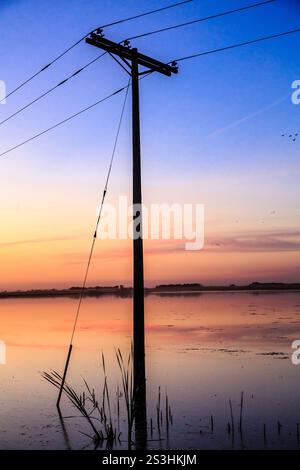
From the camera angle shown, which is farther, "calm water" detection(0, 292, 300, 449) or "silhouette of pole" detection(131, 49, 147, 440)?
"calm water" detection(0, 292, 300, 449)

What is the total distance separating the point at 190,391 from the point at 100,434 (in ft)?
24.1

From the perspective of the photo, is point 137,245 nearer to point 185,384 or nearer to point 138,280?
point 138,280

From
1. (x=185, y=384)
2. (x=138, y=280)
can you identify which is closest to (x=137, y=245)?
(x=138, y=280)

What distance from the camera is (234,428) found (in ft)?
42.3

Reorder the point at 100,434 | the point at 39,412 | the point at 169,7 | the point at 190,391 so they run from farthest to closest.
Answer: the point at 190,391 < the point at 39,412 < the point at 169,7 < the point at 100,434

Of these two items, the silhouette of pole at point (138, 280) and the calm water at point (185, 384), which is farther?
the calm water at point (185, 384)

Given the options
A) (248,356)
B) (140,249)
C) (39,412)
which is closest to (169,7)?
(140,249)

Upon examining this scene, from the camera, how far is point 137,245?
12680mm

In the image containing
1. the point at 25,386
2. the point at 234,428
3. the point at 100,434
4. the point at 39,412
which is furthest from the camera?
the point at 25,386

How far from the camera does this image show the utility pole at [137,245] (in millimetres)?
12148

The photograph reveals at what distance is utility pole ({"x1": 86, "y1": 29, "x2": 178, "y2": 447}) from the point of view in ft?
39.9

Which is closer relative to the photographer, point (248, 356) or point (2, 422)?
point (2, 422)
